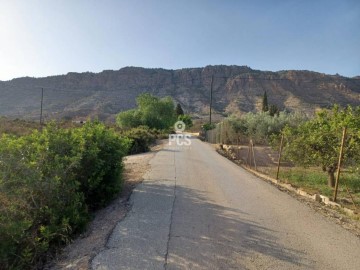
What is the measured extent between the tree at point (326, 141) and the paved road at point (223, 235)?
18.2ft

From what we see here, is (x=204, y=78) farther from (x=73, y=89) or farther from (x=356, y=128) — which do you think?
(x=356, y=128)

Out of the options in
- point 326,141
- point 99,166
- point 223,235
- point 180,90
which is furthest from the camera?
point 180,90

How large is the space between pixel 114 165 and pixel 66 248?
10.6 ft

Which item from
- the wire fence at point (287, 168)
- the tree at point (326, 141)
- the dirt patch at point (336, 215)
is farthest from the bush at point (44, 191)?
the tree at point (326, 141)

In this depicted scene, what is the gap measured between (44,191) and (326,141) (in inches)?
467

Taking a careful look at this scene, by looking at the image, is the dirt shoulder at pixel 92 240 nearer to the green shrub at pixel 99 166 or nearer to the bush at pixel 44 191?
the bush at pixel 44 191

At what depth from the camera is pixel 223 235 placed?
5527 millimetres

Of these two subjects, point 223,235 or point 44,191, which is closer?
point 44,191

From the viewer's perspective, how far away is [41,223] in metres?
5.25

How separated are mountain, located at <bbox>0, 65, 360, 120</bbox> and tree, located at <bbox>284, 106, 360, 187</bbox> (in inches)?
3185

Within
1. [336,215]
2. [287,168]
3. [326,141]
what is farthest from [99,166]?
[287,168]

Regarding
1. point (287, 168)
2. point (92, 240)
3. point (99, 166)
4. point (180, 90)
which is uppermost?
point (180, 90)

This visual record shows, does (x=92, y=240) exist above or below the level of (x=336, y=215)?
above

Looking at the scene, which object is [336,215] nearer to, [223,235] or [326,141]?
[223,235]
